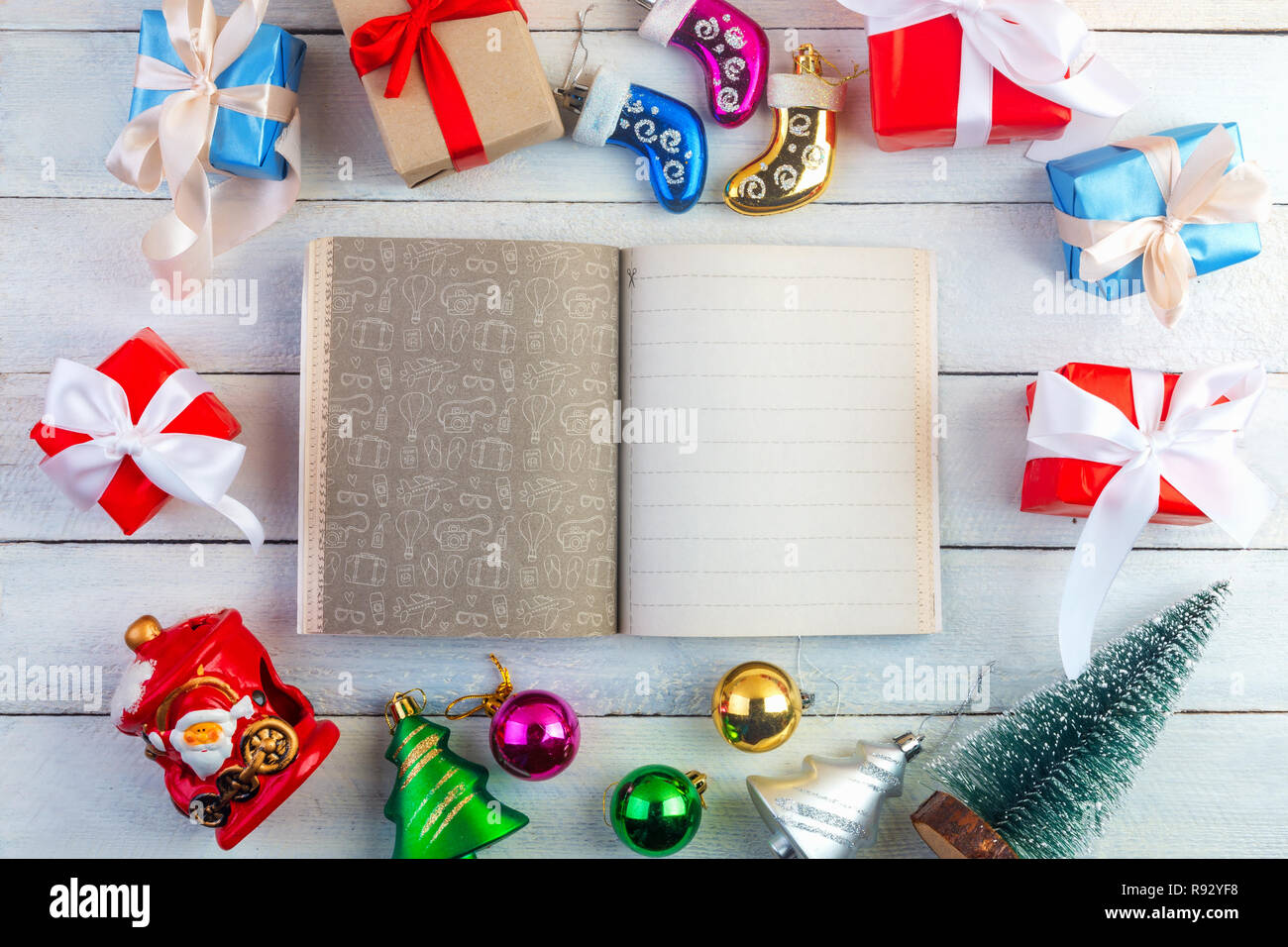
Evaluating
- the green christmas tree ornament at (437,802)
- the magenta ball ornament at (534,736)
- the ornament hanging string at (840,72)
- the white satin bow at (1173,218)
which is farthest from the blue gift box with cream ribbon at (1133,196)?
the green christmas tree ornament at (437,802)

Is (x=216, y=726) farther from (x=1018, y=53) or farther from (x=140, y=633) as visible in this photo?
(x=1018, y=53)

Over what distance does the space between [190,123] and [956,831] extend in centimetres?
102

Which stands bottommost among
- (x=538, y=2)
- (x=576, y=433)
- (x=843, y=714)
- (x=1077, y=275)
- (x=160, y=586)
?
(x=843, y=714)

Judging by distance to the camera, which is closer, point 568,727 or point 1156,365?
point 568,727

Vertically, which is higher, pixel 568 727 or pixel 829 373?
pixel 829 373

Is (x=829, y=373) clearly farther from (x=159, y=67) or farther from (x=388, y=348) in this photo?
(x=159, y=67)

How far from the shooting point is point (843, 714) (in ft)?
3.04

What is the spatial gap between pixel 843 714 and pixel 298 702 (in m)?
0.57

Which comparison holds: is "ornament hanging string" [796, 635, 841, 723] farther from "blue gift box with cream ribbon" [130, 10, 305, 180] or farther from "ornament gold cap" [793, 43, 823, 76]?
"blue gift box with cream ribbon" [130, 10, 305, 180]

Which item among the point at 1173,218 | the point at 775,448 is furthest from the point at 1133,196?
the point at 775,448

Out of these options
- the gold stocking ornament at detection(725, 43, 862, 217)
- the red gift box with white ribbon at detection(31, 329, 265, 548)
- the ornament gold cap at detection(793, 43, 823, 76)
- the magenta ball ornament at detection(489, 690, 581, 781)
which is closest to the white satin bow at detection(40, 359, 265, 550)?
the red gift box with white ribbon at detection(31, 329, 265, 548)

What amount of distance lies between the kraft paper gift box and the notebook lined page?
18 cm

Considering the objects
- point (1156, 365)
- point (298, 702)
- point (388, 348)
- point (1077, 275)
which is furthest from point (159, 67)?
point (1156, 365)
